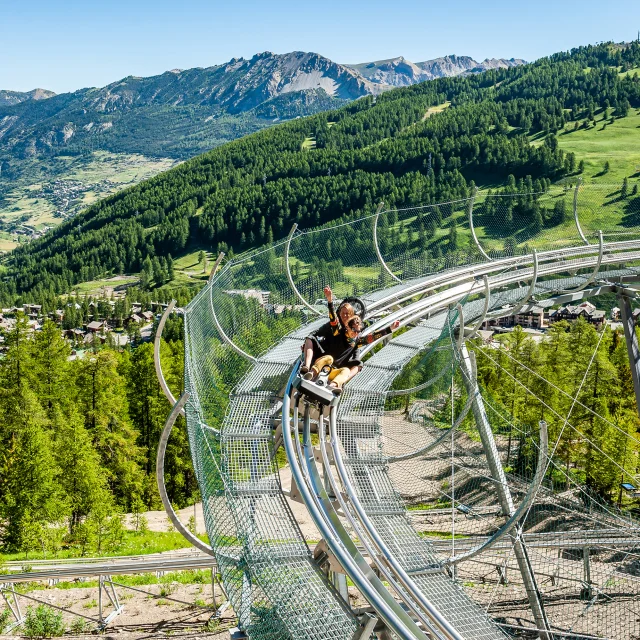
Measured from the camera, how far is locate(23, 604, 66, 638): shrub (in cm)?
1373

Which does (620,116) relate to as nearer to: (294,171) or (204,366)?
(294,171)

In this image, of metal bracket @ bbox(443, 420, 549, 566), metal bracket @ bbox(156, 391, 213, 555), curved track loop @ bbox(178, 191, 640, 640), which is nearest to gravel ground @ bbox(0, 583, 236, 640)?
metal bracket @ bbox(156, 391, 213, 555)

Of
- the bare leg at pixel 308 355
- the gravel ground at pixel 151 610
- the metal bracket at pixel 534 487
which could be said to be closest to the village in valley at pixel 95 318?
the gravel ground at pixel 151 610

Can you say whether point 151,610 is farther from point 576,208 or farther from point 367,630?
point 576,208

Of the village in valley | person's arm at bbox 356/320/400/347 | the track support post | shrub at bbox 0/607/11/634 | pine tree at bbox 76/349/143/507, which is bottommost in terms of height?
the village in valley

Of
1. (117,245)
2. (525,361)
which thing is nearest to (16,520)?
(525,361)

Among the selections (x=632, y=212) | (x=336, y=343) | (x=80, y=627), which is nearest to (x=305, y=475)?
(x=336, y=343)

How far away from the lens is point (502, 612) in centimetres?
1174

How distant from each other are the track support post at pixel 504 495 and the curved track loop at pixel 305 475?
2.25 feet

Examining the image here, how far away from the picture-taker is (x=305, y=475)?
8047 millimetres

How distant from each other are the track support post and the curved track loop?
0.69 m

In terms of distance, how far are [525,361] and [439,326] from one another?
24.3 m

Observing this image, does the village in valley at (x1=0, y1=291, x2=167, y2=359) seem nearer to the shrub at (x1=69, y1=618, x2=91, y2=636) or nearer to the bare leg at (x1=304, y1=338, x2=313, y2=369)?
the shrub at (x1=69, y1=618, x2=91, y2=636)

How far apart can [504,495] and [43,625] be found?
9.72m
